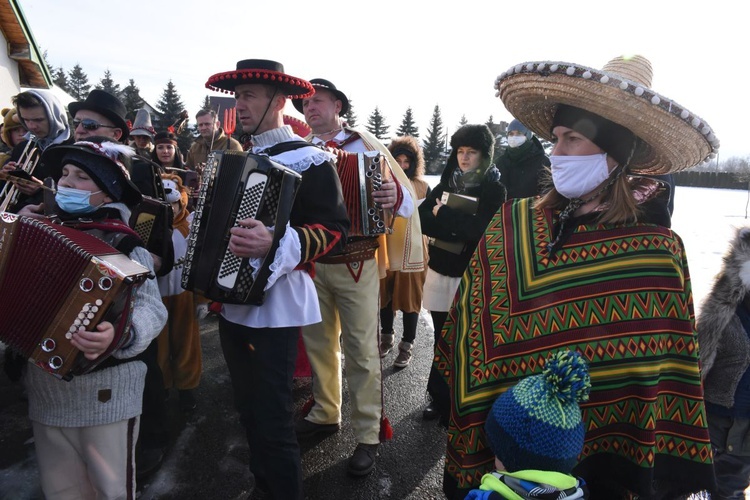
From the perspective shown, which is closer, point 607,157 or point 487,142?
point 607,157

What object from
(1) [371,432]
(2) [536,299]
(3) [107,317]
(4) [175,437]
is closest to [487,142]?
(2) [536,299]

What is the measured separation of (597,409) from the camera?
5.69 feet

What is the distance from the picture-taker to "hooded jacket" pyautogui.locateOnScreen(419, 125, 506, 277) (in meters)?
3.55

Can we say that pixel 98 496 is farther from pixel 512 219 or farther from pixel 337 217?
pixel 512 219

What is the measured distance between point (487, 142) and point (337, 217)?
6.30ft

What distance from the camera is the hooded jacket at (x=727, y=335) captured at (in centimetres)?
226

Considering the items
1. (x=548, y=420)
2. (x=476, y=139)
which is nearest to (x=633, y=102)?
(x=548, y=420)

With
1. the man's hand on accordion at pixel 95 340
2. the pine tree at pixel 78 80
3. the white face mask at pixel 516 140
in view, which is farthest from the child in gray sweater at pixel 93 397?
the pine tree at pixel 78 80

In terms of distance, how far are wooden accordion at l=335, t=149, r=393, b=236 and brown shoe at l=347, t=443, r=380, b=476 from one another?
4.79 ft

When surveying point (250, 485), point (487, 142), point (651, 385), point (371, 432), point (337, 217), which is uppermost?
point (487, 142)

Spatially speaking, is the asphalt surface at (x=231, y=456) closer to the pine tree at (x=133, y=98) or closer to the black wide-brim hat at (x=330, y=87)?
the black wide-brim hat at (x=330, y=87)

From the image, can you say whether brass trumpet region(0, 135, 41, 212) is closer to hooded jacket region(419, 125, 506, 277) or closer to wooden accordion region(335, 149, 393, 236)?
wooden accordion region(335, 149, 393, 236)

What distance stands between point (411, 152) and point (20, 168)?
3.80 meters

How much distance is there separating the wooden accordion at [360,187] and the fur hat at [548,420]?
1.84 m
